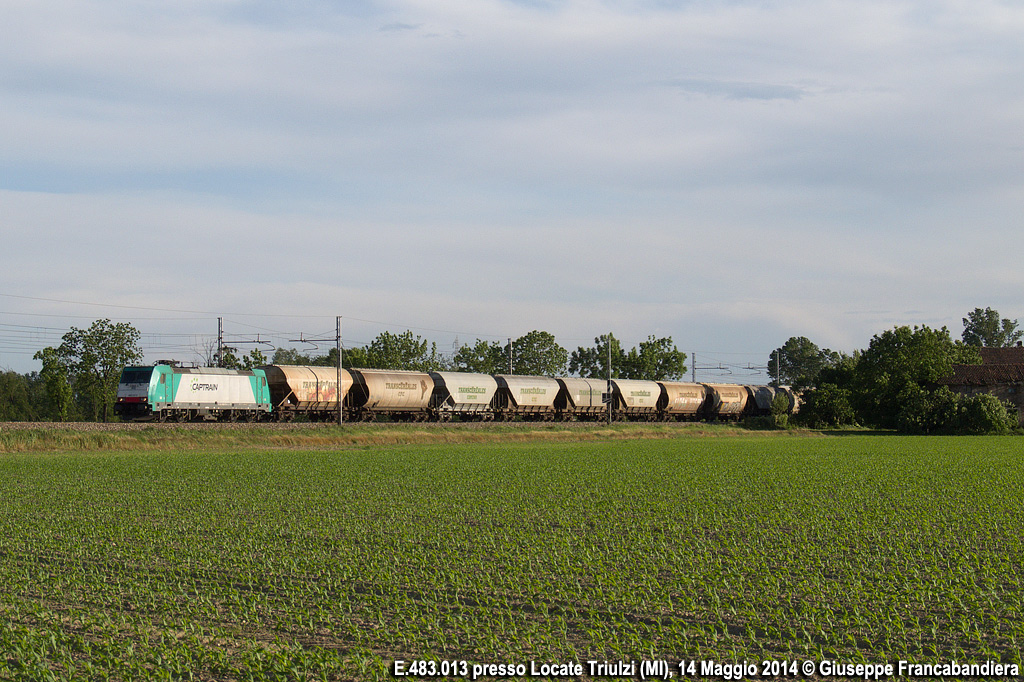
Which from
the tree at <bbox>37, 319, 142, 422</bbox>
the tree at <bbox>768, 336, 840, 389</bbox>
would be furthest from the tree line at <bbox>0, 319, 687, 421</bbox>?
the tree at <bbox>768, 336, 840, 389</bbox>

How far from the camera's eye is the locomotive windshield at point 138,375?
45581 millimetres

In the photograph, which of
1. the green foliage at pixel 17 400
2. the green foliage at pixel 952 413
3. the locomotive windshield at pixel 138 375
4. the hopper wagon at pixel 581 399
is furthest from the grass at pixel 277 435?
the green foliage at pixel 17 400

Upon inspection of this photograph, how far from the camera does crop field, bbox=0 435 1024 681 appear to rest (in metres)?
8.72

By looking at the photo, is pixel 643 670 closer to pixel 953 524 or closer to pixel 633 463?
pixel 953 524

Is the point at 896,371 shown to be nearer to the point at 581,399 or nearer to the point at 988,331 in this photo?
the point at 581,399

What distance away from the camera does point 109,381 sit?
7356cm

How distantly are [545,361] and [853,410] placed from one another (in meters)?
41.8

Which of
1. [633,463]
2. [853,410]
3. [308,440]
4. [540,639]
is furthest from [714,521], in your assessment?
[853,410]

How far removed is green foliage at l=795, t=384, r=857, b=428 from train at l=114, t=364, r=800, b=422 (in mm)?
7002

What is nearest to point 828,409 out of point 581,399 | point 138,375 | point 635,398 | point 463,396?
point 635,398

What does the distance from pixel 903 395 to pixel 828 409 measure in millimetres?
6144

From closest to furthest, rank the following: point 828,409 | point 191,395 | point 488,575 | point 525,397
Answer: point 488,575 → point 191,395 → point 525,397 → point 828,409

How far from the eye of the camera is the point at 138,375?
4594cm

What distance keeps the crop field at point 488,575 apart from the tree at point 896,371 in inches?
2127
